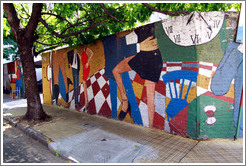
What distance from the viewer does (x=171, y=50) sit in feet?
15.2

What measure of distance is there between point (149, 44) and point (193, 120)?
2652 millimetres

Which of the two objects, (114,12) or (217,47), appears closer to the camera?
(217,47)

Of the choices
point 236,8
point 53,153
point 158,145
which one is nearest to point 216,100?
point 158,145

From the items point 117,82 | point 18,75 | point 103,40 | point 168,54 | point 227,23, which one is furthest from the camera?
point 18,75

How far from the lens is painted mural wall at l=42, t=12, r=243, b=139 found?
414 cm

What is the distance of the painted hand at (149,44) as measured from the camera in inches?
196

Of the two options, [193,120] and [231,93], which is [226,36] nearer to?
[231,93]

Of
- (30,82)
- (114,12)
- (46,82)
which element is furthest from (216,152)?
(46,82)

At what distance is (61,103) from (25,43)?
4.07 m

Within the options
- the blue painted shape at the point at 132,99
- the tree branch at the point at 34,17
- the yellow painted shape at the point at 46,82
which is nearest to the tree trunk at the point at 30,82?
the tree branch at the point at 34,17

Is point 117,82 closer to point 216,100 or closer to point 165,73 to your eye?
point 165,73

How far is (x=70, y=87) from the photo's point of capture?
836cm

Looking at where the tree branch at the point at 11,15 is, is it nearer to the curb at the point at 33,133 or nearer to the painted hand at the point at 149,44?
the curb at the point at 33,133

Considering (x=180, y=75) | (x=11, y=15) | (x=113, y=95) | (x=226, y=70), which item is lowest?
(x=113, y=95)
